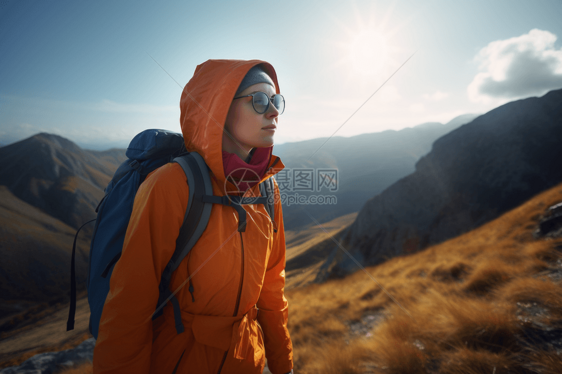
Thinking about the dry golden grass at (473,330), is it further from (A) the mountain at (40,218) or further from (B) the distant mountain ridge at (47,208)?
(B) the distant mountain ridge at (47,208)

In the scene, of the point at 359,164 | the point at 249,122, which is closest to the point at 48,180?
the point at 249,122

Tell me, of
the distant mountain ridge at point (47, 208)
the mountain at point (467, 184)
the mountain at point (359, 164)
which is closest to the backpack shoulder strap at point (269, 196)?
the mountain at point (467, 184)

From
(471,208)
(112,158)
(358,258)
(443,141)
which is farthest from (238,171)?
(112,158)

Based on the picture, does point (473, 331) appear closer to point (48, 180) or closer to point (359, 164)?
point (48, 180)

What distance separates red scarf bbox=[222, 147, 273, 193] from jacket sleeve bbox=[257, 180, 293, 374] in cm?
43

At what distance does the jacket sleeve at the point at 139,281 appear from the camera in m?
1.22

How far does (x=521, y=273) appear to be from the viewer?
4.14 m

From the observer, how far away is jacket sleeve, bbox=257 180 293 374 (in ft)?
6.57

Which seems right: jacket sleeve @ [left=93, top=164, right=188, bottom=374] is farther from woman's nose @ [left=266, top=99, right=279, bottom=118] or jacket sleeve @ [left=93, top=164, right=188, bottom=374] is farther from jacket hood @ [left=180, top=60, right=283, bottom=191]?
woman's nose @ [left=266, top=99, right=279, bottom=118]

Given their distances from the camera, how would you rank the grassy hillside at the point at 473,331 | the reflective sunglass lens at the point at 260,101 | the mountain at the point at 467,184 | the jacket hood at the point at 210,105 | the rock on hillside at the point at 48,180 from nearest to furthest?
the jacket hood at the point at 210,105
the reflective sunglass lens at the point at 260,101
the grassy hillside at the point at 473,331
the mountain at the point at 467,184
the rock on hillside at the point at 48,180

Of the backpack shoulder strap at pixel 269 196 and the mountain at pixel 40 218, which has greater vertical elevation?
the backpack shoulder strap at pixel 269 196

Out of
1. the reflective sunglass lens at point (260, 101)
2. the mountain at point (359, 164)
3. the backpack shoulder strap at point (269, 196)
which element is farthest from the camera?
the mountain at point (359, 164)

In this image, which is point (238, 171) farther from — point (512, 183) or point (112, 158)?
point (112, 158)

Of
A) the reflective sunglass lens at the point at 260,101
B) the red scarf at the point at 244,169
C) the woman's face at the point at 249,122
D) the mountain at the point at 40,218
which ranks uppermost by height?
the reflective sunglass lens at the point at 260,101
